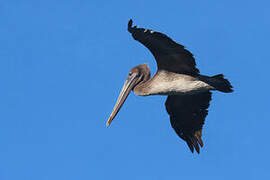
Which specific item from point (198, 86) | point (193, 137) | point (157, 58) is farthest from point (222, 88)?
point (193, 137)

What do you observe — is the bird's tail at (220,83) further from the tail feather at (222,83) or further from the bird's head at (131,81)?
the bird's head at (131,81)

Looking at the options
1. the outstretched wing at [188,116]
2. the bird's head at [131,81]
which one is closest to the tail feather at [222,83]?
the outstretched wing at [188,116]

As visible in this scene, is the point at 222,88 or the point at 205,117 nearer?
the point at 222,88

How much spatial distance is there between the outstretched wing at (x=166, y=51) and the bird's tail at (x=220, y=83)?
0.52 metres

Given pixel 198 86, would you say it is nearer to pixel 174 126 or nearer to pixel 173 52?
pixel 173 52

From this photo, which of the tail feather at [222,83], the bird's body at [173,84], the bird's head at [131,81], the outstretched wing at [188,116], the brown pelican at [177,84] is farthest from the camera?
the outstretched wing at [188,116]

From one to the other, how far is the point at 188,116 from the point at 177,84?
182 cm

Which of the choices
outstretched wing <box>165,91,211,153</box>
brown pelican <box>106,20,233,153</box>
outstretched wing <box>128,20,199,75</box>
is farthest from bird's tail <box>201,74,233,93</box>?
outstretched wing <box>165,91,211,153</box>

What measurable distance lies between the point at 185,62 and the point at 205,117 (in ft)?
7.50

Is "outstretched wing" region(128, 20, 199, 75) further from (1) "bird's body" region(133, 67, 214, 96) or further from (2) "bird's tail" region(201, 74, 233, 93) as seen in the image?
(2) "bird's tail" region(201, 74, 233, 93)

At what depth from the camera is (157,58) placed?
459 inches

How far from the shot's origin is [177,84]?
11812 mm

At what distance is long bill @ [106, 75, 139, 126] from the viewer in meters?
12.8

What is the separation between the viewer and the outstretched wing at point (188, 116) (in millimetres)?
13125
